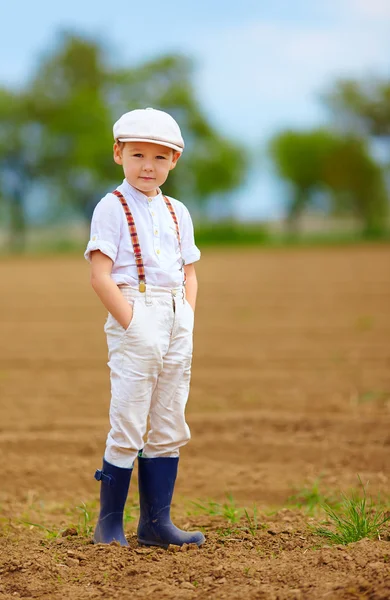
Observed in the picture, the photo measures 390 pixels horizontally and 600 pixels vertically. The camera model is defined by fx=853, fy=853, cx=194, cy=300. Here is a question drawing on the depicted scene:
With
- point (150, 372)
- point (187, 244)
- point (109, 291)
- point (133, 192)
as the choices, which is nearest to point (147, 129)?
point (133, 192)

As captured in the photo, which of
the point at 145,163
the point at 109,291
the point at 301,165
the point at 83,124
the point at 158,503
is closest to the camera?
the point at 109,291

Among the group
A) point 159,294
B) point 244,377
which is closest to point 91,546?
point 159,294

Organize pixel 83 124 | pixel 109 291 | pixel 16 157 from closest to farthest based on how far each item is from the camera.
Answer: pixel 109 291 → pixel 83 124 → pixel 16 157

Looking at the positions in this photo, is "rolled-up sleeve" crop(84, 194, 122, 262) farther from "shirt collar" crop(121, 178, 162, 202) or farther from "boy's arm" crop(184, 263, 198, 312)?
"boy's arm" crop(184, 263, 198, 312)

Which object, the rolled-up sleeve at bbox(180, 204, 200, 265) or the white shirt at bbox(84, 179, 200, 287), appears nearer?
the white shirt at bbox(84, 179, 200, 287)

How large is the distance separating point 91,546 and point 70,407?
130 inches

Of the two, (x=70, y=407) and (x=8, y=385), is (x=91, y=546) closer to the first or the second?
(x=70, y=407)

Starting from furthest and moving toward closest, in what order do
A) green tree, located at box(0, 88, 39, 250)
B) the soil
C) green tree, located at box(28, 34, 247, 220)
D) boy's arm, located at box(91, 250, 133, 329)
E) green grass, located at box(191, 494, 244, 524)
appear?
green tree, located at box(0, 88, 39, 250) → green tree, located at box(28, 34, 247, 220) → green grass, located at box(191, 494, 244, 524) → boy's arm, located at box(91, 250, 133, 329) → the soil

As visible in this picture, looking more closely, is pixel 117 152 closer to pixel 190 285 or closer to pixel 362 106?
pixel 190 285

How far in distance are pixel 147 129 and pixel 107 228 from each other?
0.40m

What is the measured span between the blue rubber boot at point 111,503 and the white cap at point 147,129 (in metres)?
1.26

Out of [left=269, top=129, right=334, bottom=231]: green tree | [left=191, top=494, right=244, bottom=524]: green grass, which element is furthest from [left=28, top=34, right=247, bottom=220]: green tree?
[left=191, top=494, right=244, bottom=524]: green grass

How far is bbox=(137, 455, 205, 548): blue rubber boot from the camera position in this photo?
3.40 metres

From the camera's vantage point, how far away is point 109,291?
10.4 ft
